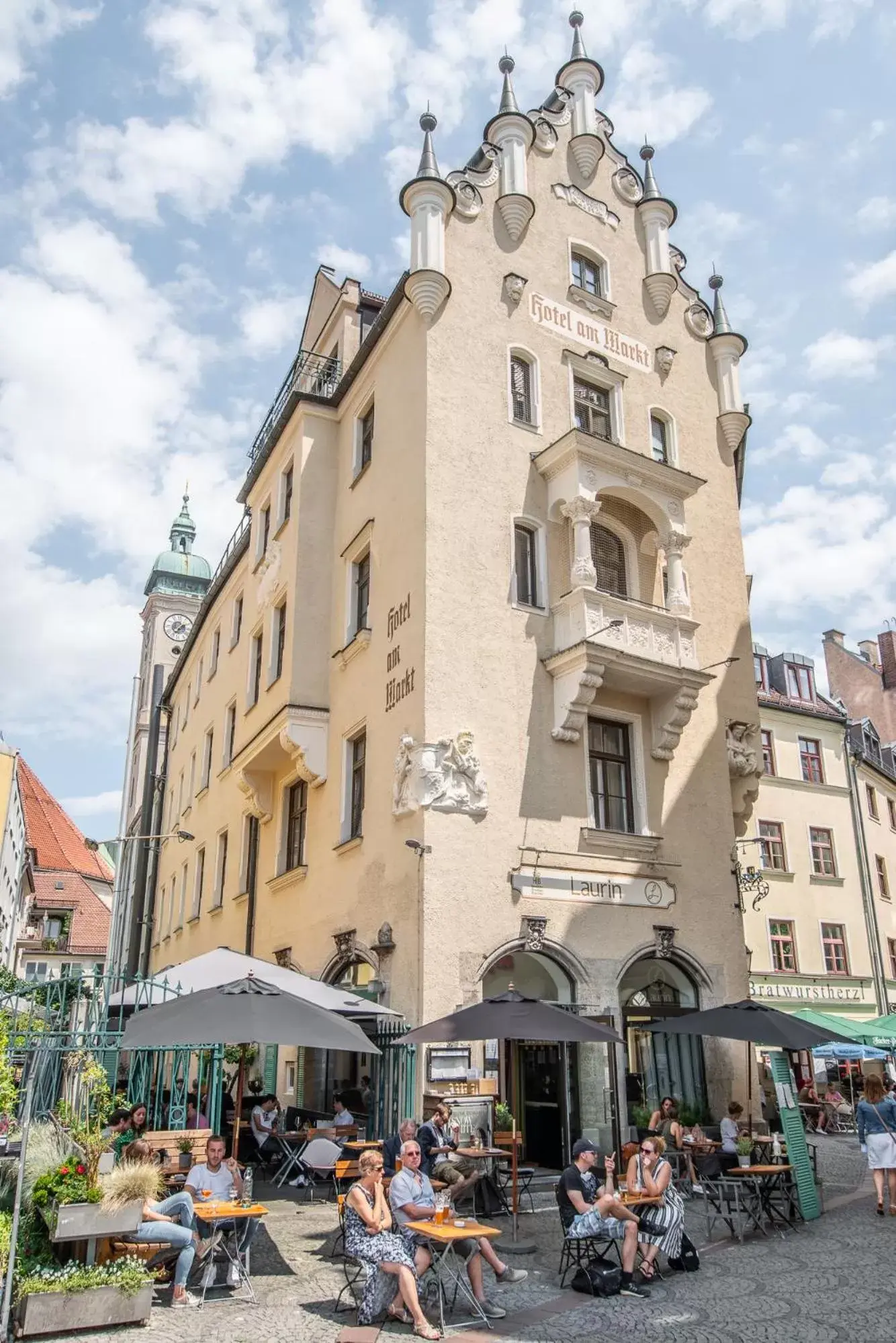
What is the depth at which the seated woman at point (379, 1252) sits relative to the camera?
841cm

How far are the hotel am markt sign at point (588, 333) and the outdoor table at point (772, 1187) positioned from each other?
15486 millimetres

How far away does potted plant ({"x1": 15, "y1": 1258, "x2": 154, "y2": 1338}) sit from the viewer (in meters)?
8.05

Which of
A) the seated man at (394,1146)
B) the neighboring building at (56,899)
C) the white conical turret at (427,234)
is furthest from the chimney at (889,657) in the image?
the neighboring building at (56,899)

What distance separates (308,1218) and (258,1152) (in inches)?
140

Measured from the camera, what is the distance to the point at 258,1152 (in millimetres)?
16344

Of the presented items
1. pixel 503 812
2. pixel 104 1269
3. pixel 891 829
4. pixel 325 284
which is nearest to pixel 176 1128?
pixel 104 1269

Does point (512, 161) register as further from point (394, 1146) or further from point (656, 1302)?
point (656, 1302)

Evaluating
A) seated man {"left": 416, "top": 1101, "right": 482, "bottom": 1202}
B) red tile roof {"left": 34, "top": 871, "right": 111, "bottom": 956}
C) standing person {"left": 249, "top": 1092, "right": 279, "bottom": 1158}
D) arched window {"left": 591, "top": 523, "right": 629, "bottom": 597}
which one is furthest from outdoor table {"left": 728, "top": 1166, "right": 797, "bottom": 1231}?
red tile roof {"left": 34, "top": 871, "right": 111, "bottom": 956}

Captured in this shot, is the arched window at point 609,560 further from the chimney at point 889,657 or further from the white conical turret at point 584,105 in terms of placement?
the chimney at point 889,657

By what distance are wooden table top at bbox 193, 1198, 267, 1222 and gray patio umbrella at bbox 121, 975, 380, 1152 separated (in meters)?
1.50

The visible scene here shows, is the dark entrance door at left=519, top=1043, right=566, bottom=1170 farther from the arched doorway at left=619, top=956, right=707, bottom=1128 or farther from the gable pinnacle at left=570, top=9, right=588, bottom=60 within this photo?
the gable pinnacle at left=570, top=9, right=588, bottom=60

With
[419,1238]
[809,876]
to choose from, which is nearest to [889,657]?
[809,876]

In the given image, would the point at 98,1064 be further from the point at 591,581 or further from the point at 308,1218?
the point at 591,581

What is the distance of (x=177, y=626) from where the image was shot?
79500 mm
